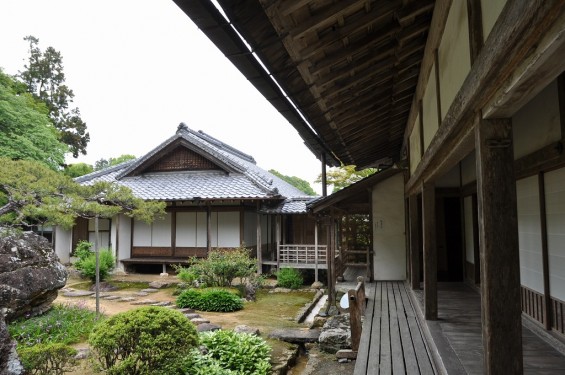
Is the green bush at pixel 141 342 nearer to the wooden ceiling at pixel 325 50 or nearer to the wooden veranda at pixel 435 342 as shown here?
the wooden veranda at pixel 435 342

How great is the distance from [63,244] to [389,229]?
1565cm

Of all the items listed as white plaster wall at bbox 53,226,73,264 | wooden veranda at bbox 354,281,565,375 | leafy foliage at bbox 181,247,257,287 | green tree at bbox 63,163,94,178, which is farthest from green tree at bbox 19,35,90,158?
wooden veranda at bbox 354,281,565,375

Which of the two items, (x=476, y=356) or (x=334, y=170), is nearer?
(x=476, y=356)

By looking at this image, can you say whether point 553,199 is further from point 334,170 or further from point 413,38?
point 334,170

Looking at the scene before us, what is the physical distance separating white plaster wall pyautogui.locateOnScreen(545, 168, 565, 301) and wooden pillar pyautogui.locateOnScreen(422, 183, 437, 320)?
1257mm

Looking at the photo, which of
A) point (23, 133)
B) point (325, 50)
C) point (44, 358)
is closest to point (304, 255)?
point (44, 358)

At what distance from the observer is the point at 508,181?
2.20m

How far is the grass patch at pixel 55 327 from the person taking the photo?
737 centimetres

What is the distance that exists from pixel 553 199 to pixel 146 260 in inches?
611

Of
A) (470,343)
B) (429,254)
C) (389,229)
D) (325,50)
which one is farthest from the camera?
(389,229)

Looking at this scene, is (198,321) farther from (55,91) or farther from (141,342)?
(55,91)

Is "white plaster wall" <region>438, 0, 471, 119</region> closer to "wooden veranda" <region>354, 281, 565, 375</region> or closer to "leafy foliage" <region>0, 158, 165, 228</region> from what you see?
"wooden veranda" <region>354, 281, 565, 375</region>

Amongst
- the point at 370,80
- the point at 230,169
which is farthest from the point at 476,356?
the point at 230,169

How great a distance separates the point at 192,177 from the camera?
1764cm
